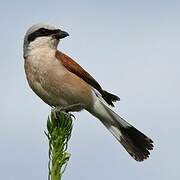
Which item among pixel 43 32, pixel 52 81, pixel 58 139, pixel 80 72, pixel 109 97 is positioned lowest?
pixel 58 139

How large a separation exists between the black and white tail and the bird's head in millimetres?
829

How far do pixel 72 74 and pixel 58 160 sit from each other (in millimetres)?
2817

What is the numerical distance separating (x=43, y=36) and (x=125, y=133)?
1.42m

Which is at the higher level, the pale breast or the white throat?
the white throat

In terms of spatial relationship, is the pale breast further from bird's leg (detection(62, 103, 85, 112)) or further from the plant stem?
the plant stem

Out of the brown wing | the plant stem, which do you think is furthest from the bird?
the plant stem

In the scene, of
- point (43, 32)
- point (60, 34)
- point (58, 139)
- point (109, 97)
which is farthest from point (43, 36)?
point (58, 139)

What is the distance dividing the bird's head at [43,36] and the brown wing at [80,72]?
5.9 inches

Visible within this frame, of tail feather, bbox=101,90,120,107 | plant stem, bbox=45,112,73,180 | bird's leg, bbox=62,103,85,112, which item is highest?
tail feather, bbox=101,90,120,107

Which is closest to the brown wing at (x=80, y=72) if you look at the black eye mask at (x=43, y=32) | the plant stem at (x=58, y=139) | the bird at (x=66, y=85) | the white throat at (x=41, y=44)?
the bird at (x=66, y=85)

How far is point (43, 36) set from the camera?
598cm

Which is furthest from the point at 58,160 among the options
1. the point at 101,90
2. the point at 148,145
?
the point at 101,90

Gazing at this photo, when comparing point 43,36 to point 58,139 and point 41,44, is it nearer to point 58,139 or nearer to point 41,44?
point 41,44

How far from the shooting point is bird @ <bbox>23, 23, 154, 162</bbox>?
5.58 meters
